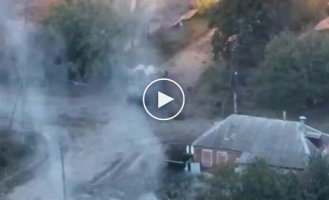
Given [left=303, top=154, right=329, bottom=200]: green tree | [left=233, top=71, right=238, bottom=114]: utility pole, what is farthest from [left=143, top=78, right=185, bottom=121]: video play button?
[left=303, top=154, right=329, bottom=200]: green tree

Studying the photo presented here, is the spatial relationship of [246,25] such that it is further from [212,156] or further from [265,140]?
[265,140]

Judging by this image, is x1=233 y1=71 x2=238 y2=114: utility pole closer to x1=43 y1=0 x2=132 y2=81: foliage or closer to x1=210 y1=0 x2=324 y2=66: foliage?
x1=210 y1=0 x2=324 y2=66: foliage

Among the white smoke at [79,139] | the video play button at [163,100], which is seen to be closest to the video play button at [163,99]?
the video play button at [163,100]

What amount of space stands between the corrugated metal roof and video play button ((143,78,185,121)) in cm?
324

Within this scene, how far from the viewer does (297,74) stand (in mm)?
19781

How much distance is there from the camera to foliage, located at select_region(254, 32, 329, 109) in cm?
1980

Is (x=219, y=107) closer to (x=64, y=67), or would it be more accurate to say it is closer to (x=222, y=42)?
(x=222, y=42)

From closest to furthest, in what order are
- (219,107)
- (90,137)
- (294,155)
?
(294,155), (90,137), (219,107)

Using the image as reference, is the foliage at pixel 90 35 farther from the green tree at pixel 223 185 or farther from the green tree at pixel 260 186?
the green tree at pixel 260 186

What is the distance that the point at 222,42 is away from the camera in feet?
73.1

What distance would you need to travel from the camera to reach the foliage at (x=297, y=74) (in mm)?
19797

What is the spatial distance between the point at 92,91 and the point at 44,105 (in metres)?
1.32

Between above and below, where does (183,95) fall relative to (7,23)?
below

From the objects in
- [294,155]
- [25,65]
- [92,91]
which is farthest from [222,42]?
[294,155]
